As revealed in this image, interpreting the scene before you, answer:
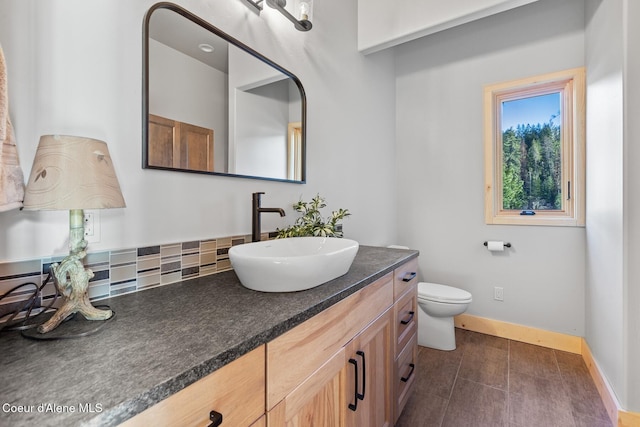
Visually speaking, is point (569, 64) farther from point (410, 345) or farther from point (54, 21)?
point (54, 21)

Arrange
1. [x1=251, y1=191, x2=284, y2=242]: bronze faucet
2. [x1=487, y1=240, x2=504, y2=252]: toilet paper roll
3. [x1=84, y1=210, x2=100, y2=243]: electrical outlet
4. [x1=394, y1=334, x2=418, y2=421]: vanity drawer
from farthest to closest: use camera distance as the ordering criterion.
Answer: [x1=487, y1=240, x2=504, y2=252]: toilet paper roll, [x1=394, y1=334, x2=418, y2=421]: vanity drawer, [x1=251, y1=191, x2=284, y2=242]: bronze faucet, [x1=84, y1=210, x2=100, y2=243]: electrical outlet

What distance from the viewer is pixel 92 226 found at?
894 mm

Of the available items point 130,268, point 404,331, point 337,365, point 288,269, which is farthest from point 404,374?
point 130,268

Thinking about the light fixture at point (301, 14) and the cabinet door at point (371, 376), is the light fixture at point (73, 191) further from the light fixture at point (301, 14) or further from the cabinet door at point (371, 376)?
the light fixture at point (301, 14)

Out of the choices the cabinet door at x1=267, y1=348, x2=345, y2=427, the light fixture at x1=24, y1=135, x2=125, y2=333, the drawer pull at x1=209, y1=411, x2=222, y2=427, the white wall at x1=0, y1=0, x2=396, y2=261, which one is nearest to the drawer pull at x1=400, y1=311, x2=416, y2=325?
the cabinet door at x1=267, y1=348, x2=345, y2=427

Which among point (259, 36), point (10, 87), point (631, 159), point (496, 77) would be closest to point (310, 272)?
point (10, 87)

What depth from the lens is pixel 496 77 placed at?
254cm

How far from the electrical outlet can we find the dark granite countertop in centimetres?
19

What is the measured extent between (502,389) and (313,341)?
1.69 m

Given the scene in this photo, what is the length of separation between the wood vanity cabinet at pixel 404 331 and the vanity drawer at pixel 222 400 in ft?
2.90

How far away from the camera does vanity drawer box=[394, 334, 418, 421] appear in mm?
1425

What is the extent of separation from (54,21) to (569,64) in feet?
10.00

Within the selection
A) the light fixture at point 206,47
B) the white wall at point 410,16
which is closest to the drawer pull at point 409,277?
the light fixture at point 206,47

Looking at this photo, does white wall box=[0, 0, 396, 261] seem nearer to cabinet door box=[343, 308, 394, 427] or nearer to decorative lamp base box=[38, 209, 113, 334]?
decorative lamp base box=[38, 209, 113, 334]
